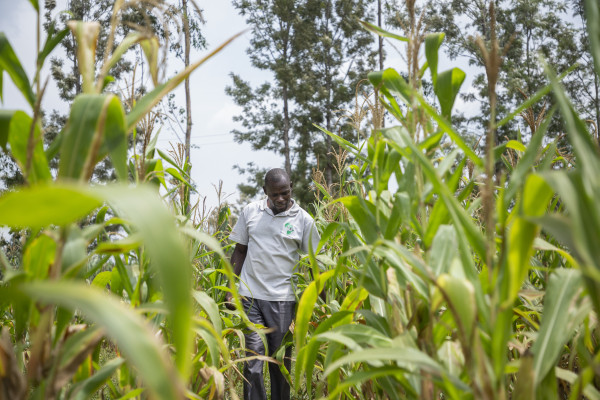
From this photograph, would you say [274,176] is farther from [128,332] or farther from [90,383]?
[128,332]

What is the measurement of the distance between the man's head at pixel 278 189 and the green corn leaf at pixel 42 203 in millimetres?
2944

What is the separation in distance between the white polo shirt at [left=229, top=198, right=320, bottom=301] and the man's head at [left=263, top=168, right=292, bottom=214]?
7cm

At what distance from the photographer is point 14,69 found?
0.97m

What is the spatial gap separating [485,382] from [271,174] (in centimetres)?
281

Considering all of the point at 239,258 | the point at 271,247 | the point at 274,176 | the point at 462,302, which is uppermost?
the point at 274,176

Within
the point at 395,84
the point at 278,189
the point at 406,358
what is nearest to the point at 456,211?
the point at 406,358

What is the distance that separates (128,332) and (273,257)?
3044 mm

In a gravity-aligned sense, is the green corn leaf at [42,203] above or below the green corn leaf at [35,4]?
below

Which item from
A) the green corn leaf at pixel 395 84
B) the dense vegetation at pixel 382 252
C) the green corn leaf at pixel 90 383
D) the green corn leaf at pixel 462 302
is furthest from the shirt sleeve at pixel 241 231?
the green corn leaf at pixel 462 302

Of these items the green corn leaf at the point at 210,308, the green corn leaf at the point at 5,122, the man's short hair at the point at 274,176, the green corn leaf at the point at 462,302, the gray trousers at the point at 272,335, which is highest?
the green corn leaf at the point at 5,122

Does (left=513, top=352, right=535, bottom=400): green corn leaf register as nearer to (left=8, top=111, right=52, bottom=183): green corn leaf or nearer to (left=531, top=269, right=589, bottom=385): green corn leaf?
(left=531, top=269, right=589, bottom=385): green corn leaf

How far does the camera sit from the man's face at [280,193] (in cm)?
351

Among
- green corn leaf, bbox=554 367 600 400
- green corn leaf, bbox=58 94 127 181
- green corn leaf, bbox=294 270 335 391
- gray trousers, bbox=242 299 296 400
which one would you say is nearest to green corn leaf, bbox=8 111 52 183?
green corn leaf, bbox=58 94 127 181

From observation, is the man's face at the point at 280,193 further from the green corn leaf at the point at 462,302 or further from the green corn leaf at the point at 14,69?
the green corn leaf at the point at 462,302
